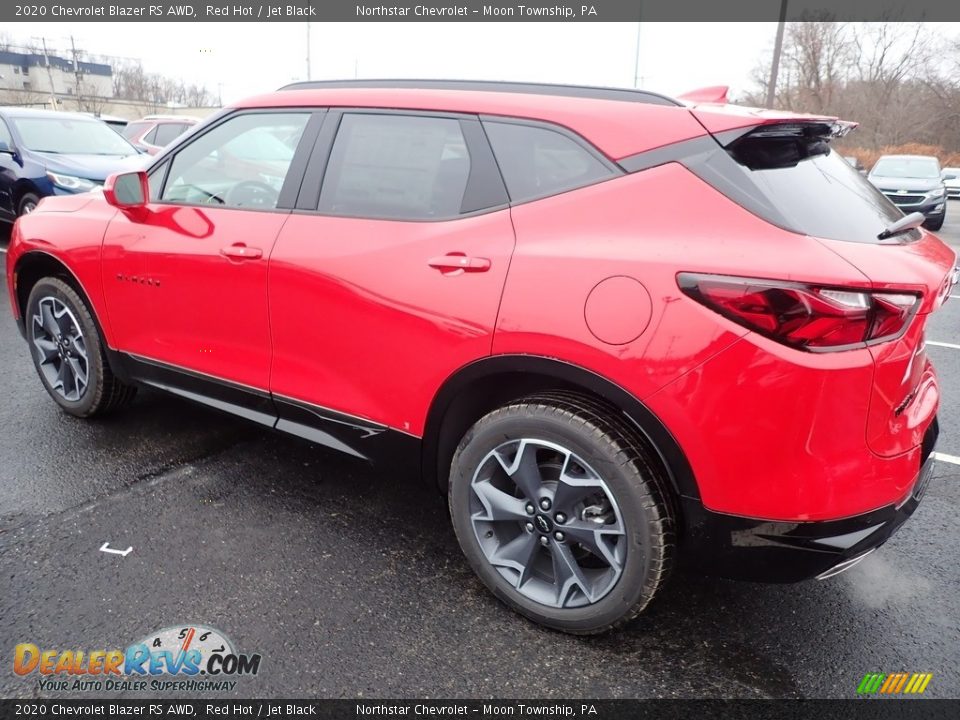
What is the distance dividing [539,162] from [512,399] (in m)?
0.78

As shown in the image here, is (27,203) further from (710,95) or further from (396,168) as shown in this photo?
(710,95)

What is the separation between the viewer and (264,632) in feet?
7.30

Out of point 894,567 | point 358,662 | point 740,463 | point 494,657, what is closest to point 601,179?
point 740,463

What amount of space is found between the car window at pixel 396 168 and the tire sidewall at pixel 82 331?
1.71 meters

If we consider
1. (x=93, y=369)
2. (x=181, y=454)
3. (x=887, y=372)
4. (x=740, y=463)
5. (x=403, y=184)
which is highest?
(x=403, y=184)


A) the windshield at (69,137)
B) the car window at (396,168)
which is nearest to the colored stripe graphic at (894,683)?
the car window at (396,168)

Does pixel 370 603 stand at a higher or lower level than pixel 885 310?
lower

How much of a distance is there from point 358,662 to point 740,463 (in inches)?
50.2

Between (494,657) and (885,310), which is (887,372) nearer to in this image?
(885,310)

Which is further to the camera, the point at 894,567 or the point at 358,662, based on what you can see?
the point at 894,567

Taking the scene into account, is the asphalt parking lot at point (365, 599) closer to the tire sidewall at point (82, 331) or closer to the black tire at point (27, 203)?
the tire sidewall at point (82, 331)

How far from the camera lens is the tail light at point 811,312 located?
1739 millimetres

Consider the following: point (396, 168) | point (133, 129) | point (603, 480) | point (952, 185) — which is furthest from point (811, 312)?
point (952, 185)

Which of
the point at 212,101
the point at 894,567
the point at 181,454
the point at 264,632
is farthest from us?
the point at 212,101
